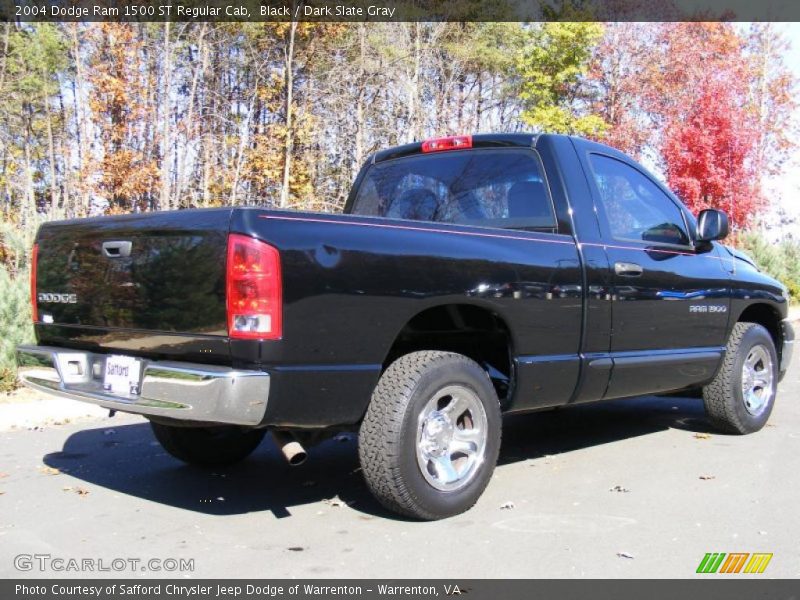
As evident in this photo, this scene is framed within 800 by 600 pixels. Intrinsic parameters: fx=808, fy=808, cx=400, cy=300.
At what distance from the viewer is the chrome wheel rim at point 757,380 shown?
21.0 feet

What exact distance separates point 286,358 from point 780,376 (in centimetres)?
494

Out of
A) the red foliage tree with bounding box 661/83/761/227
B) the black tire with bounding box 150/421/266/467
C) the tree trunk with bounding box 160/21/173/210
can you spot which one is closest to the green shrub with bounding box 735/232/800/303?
the red foliage tree with bounding box 661/83/761/227

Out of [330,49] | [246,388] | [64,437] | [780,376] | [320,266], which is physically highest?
[330,49]

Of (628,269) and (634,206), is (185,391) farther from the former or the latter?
(634,206)

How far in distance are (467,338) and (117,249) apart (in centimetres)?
201

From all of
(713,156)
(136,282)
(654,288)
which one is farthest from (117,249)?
(713,156)

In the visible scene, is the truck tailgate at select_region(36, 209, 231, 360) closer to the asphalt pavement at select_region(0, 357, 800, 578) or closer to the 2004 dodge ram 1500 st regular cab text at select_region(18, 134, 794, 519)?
the 2004 dodge ram 1500 st regular cab text at select_region(18, 134, 794, 519)

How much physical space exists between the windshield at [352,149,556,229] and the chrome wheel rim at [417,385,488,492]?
4.38 feet

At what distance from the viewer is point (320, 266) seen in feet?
12.0

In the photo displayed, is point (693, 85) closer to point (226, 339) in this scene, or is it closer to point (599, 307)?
point (599, 307)

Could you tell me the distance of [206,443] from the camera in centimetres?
526

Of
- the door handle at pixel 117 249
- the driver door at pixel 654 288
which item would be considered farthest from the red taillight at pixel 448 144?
the door handle at pixel 117 249

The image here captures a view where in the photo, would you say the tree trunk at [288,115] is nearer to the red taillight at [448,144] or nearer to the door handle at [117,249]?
the red taillight at [448,144]
